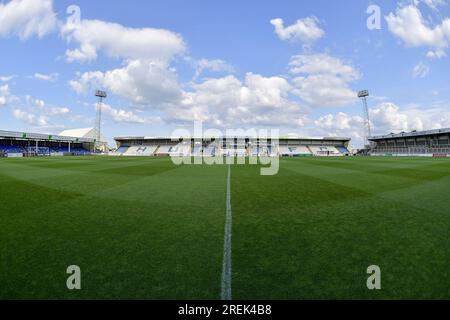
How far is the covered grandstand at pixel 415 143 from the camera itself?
240 ft

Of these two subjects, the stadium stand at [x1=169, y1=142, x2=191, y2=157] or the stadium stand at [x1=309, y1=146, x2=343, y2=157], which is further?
the stadium stand at [x1=309, y1=146, x2=343, y2=157]

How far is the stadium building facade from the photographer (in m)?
80.2

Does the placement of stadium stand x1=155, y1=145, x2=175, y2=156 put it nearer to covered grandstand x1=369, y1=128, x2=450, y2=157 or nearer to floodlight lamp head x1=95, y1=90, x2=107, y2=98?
floodlight lamp head x1=95, y1=90, x2=107, y2=98

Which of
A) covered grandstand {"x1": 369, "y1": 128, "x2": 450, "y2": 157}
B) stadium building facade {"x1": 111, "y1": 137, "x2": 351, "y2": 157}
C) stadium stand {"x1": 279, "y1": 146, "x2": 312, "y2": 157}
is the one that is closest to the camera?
covered grandstand {"x1": 369, "y1": 128, "x2": 450, "y2": 157}

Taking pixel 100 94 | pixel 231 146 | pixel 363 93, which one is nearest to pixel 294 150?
pixel 231 146

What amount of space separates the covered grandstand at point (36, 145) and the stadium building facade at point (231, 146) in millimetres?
13187

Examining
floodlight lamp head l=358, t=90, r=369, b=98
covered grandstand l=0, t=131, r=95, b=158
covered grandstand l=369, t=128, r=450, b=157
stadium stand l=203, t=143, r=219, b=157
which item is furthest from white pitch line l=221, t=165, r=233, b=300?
floodlight lamp head l=358, t=90, r=369, b=98

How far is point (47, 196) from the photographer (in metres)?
9.11

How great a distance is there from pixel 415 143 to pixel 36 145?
114786 millimetres

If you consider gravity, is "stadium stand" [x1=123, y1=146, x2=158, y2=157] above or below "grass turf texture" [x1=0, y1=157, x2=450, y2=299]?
above

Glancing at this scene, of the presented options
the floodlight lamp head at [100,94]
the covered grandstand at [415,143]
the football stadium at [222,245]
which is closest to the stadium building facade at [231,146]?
the covered grandstand at [415,143]

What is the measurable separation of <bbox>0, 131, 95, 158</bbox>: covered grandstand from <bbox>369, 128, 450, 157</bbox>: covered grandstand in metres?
102

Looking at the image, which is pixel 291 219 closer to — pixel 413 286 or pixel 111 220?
pixel 413 286

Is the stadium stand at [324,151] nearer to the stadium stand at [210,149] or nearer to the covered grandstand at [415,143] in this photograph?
the covered grandstand at [415,143]
